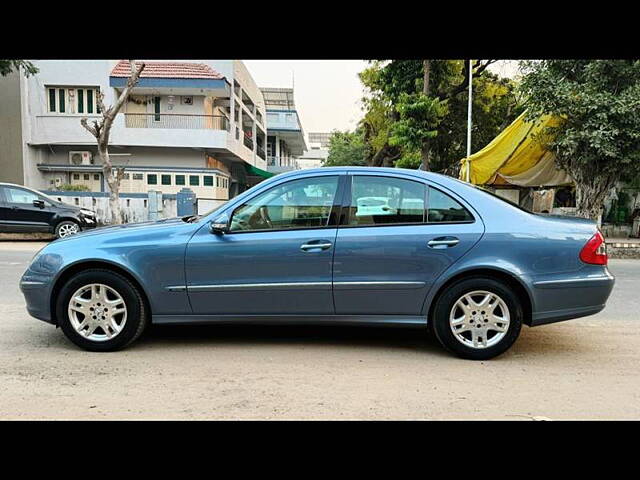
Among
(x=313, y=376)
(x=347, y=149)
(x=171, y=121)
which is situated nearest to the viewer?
(x=313, y=376)

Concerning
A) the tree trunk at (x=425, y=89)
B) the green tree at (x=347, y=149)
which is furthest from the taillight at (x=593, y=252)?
the green tree at (x=347, y=149)

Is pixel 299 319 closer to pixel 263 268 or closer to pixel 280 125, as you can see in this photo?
pixel 263 268

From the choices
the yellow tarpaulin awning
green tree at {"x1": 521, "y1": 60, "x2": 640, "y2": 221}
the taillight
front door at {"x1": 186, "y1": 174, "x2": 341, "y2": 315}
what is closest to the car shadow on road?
front door at {"x1": 186, "y1": 174, "x2": 341, "y2": 315}

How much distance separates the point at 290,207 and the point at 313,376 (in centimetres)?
150

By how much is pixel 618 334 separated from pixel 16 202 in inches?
557

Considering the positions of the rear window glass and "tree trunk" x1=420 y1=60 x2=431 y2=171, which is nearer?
the rear window glass

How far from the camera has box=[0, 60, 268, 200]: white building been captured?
886 inches

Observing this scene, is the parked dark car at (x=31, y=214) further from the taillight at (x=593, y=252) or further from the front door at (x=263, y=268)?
the taillight at (x=593, y=252)

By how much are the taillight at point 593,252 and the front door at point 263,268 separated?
215 cm

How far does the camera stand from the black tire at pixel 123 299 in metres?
4.32

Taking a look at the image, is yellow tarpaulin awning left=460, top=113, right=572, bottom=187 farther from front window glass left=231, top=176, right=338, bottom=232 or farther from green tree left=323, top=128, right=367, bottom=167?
green tree left=323, top=128, right=367, bottom=167

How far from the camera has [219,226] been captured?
4.35 metres

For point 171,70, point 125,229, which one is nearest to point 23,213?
point 125,229
